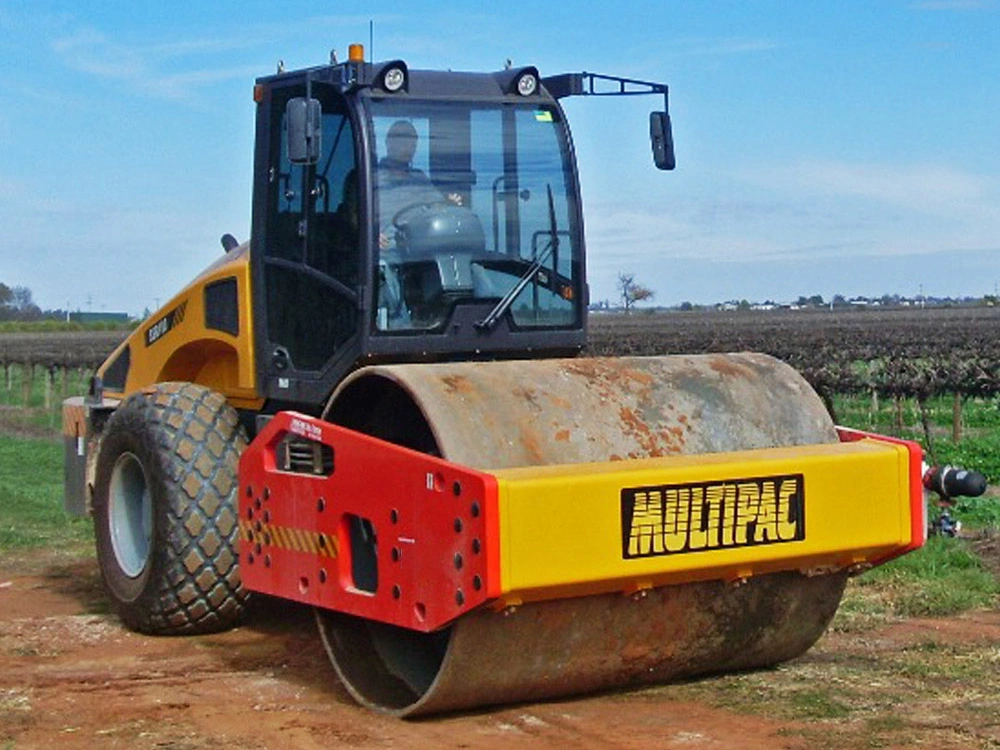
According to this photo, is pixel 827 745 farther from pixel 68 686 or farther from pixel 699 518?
pixel 68 686

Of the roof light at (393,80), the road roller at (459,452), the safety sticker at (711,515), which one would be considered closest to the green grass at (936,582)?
the road roller at (459,452)

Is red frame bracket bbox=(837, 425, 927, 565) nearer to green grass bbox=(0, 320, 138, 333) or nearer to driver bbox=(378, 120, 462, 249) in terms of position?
driver bbox=(378, 120, 462, 249)

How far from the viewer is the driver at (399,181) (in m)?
8.05

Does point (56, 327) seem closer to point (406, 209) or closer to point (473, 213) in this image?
point (473, 213)

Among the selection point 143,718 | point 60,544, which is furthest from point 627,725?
point 60,544

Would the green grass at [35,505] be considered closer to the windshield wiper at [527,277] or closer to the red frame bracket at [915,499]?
the windshield wiper at [527,277]

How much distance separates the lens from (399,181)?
320 inches

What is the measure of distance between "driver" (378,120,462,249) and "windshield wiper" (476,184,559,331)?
0.50 m

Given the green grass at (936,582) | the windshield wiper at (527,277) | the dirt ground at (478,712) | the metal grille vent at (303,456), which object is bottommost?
the dirt ground at (478,712)

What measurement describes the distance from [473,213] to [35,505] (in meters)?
8.23

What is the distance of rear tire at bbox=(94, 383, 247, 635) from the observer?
8.66m

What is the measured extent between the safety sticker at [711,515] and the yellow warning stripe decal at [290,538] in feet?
4.60

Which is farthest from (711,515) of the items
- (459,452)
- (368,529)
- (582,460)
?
(368,529)

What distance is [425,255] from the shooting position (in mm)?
8133
